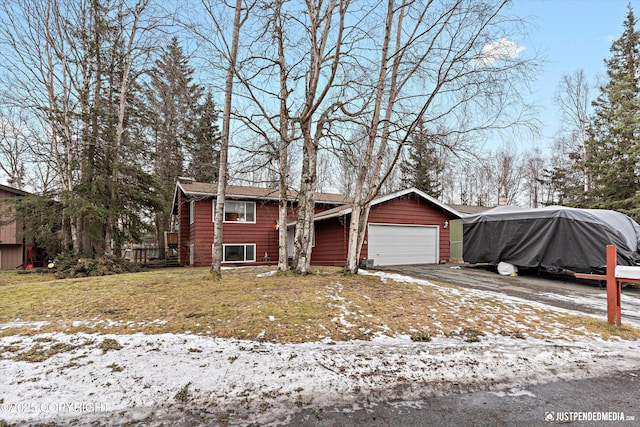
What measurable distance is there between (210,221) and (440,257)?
11283 millimetres

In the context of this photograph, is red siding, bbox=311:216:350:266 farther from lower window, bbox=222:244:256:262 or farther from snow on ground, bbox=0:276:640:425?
snow on ground, bbox=0:276:640:425

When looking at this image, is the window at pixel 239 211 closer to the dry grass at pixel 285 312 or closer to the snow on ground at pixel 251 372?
the dry grass at pixel 285 312

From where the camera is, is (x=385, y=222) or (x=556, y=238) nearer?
(x=556, y=238)

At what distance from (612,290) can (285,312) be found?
200 inches

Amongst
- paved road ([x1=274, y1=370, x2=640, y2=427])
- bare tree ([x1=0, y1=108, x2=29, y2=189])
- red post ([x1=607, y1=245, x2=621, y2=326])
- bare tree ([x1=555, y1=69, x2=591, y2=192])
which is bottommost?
paved road ([x1=274, y1=370, x2=640, y2=427])

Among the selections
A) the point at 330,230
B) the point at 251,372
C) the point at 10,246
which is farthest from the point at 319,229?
the point at 10,246

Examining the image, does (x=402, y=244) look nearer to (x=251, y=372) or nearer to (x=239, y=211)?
(x=239, y=211)

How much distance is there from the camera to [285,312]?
15.6 ft

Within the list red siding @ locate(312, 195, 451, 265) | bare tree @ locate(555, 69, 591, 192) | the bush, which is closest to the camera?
the bush

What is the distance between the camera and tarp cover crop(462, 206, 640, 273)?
9.04m

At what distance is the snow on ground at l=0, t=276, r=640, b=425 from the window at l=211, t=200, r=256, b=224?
1097cm

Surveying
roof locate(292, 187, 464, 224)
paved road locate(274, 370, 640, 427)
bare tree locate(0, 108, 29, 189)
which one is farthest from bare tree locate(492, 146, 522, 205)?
Answer: bare tree locate(0, 108, 29, 189)

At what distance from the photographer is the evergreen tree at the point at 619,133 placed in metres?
14.7

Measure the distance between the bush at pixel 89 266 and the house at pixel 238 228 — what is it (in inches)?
134
